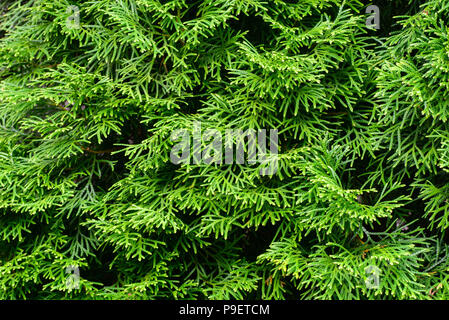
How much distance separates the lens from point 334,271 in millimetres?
2514

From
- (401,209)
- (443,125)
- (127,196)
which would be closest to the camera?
(443,125)

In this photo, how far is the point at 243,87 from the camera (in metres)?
2.88

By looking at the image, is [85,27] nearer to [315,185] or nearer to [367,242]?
[315,185]

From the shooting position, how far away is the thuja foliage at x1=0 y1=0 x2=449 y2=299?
254cm

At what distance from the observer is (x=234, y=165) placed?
2.78m

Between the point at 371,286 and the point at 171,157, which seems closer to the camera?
the point at 371,286

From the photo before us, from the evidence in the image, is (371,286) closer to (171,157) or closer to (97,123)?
(171,157)

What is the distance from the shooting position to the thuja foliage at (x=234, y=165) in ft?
8.34

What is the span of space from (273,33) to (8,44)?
6.50 feet

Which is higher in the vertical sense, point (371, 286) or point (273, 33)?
point (273, 33)

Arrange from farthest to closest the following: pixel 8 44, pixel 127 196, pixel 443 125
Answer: pixel 8 44 < pixel 127 196 < pixel 443 125

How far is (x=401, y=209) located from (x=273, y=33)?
1417 mm

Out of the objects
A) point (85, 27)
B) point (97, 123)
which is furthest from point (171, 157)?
point (85, 27)
